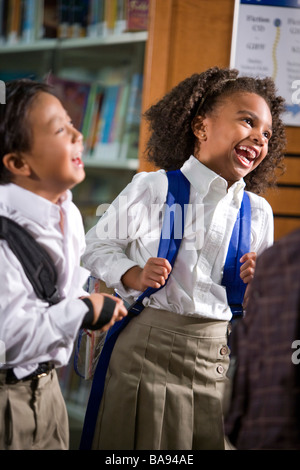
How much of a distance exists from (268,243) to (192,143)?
303 millimetres

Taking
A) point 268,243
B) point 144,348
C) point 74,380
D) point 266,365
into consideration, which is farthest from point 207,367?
point 74,380

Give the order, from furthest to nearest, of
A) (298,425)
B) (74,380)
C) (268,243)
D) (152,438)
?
1. (74,380)
2. (268,243)
3. (152,438)
4. (298,425)

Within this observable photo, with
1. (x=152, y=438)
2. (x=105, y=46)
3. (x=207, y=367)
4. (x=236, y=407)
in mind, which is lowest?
(x=152, y=438)

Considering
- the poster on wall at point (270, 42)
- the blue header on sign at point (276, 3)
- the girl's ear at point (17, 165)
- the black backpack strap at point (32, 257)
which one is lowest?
the black backpack strap at point (32, 257)

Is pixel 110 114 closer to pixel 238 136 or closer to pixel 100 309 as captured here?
pixel 238 136

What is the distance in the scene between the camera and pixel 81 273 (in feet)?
3.18

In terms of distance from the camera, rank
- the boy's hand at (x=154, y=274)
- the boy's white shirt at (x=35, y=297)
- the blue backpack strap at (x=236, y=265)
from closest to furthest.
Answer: the boy's white shirt at (x=35, y=297)
the boy's hand at (x=154, y=274)
the blue backpack strap at (x=236, y=265)

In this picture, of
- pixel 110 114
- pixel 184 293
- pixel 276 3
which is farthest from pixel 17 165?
pixel 276 3

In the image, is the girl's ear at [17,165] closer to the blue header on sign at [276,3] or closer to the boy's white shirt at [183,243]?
the boy's white shirt at [183,243]

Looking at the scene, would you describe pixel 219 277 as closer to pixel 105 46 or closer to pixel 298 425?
pixel 298 425

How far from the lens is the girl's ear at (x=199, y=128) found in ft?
4.21

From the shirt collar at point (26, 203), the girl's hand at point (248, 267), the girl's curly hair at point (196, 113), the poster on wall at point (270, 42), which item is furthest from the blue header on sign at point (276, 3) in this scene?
the shirt collar at point (26, 203)

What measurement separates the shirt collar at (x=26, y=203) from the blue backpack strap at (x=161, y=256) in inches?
13.3

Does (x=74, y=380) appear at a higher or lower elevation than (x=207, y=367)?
lower
